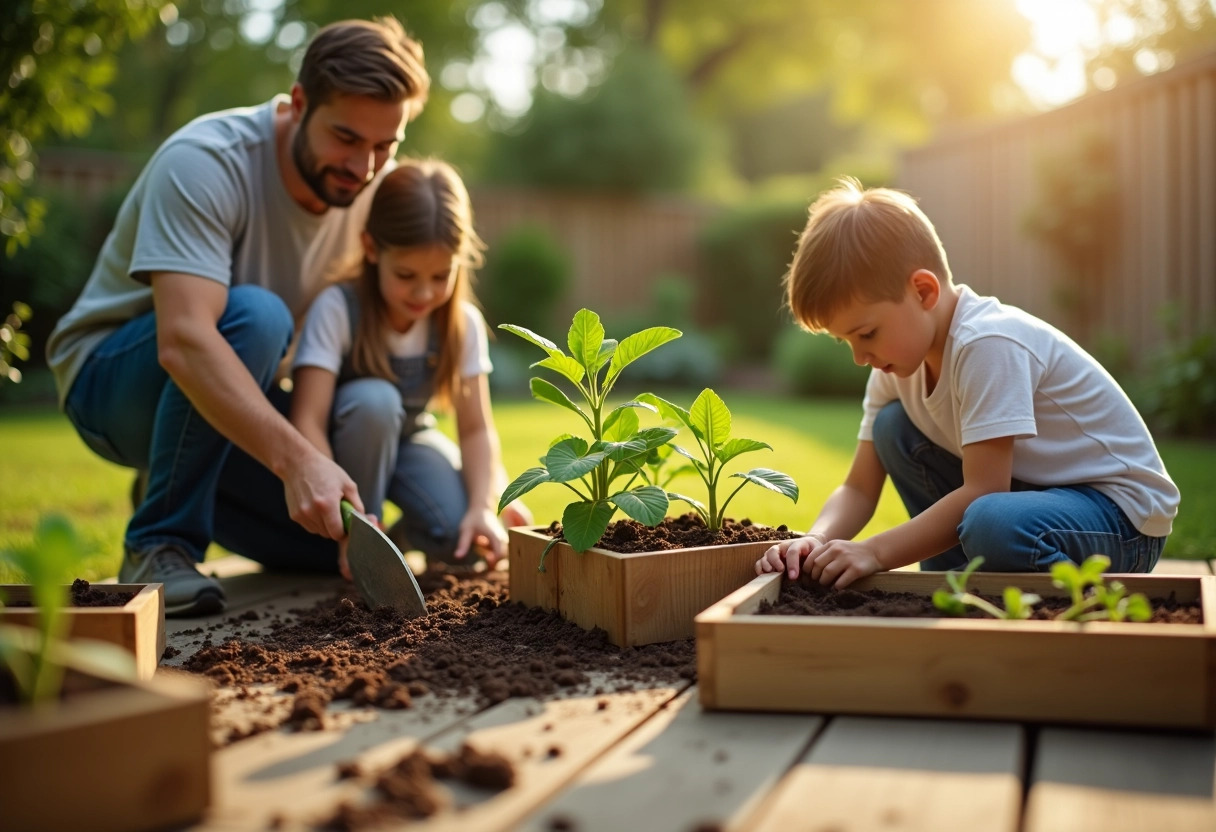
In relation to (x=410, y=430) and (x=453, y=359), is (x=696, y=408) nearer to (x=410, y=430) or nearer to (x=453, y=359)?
(x=453, y=359)

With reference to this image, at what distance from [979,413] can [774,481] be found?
16.4 inches

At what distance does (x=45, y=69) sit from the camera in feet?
10.5

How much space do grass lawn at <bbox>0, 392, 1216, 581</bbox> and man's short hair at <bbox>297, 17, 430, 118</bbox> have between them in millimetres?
1284

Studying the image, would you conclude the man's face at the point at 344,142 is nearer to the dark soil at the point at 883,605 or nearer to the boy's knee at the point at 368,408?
the boy's knee at the point at 368,408

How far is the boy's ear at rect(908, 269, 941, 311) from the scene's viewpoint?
82.5 inches

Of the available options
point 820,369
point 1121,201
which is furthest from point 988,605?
point 820,369

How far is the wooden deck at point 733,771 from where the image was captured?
3.92 ft

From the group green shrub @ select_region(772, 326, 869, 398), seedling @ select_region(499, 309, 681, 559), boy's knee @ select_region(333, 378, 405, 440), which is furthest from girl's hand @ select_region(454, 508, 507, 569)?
green shrub @ select_region(772, 326, 869, 398)

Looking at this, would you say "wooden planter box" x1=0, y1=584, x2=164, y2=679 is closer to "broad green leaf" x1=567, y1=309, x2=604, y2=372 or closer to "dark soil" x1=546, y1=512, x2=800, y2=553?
"dark soil" x1=546, y1=512, x2=800, y2=553

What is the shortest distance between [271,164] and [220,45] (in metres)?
18.5

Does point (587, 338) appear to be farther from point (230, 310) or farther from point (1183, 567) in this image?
point (1183, 567)

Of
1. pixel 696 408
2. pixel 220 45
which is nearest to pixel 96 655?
pixel 696 408

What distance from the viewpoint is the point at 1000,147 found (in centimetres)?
869

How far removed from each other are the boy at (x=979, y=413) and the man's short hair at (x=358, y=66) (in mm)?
1183
